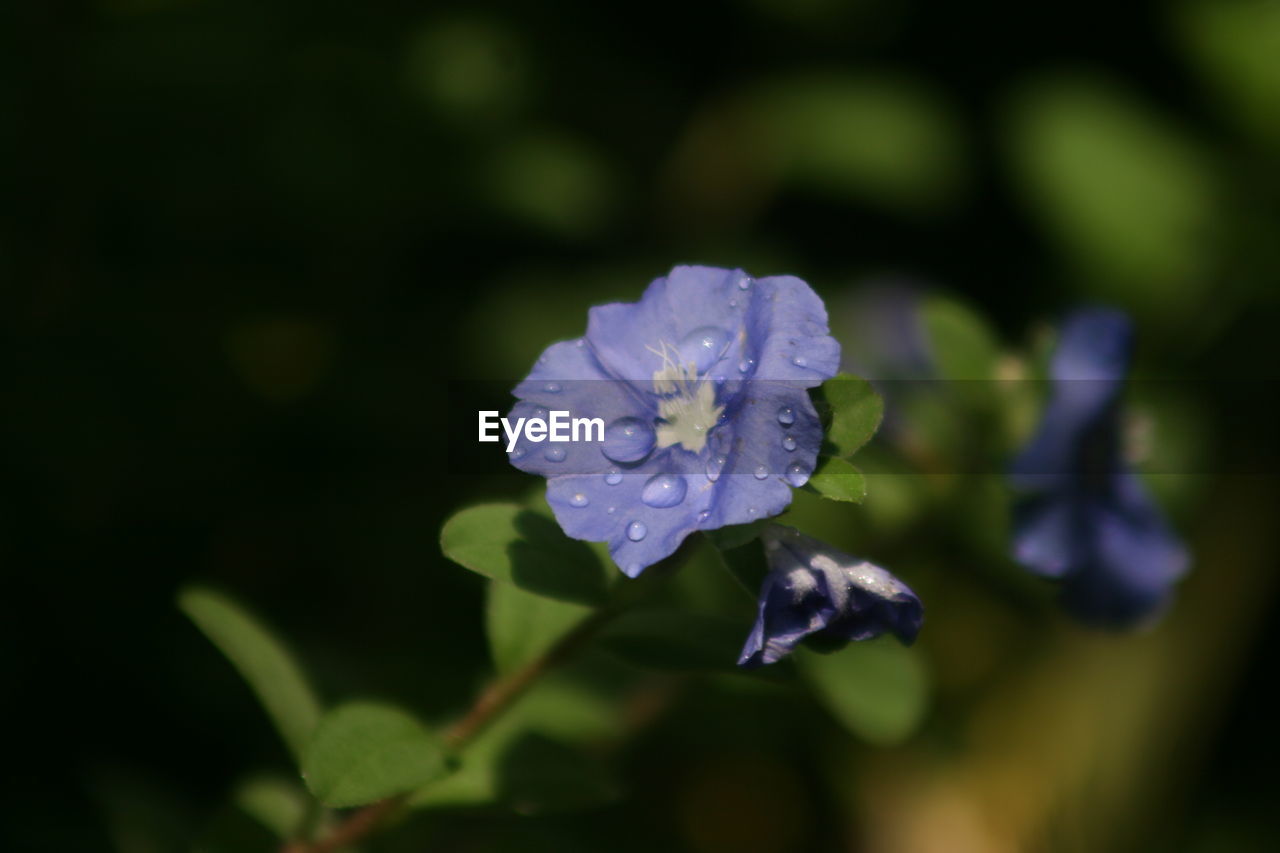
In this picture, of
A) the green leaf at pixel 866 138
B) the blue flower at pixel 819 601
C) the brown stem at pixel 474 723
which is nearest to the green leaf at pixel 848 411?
the blue flower at pixel 819 601

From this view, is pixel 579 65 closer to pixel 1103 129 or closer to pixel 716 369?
pixel 1103 129

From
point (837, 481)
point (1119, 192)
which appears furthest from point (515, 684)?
point (1119, 192)

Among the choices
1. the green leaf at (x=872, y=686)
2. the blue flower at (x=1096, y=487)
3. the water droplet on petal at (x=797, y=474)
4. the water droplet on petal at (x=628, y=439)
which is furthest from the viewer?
the blue flower at (x=1096, y=487)

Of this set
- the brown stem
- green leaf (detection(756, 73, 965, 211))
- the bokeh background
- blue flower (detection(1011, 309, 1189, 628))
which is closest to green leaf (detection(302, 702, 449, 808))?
the brown stem

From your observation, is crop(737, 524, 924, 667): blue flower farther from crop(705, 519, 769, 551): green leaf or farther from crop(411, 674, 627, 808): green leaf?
crop(411, 674, 627, 808): green leaf

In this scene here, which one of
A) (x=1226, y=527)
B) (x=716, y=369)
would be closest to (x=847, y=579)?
(x=716, y=369)

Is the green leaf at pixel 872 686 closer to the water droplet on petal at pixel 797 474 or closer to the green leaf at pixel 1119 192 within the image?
the water droplet on petal at pixel 797 474
